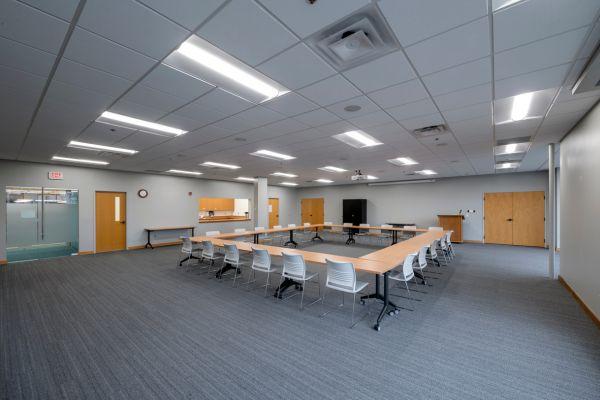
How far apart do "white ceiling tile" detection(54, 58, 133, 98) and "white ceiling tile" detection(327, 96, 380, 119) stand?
7.82 ft

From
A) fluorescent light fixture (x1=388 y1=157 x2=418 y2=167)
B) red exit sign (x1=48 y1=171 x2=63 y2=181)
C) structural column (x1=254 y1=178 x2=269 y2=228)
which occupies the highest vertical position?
fluorescent light fixture (x1=388 y1=157 x2=418 y2=167)

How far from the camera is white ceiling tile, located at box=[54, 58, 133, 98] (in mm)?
2361

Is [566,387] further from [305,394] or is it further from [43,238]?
[43,238]

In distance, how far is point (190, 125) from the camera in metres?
4.01

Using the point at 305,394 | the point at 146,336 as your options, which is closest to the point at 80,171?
the point at 146,336

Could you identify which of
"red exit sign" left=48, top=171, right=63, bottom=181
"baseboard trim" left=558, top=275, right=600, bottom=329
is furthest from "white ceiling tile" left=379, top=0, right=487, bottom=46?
"red exit sign" left=48, top=171, right=63, bottom=181

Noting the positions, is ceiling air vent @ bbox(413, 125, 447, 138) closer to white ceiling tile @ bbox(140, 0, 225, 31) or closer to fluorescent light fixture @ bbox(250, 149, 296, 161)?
fluorescent light fixture @ bbox(250, 149, 296, 161)

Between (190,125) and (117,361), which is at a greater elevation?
(190,125)

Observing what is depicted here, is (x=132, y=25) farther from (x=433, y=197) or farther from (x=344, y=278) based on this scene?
(x=433, y=197)

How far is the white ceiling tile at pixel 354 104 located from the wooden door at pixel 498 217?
965cm

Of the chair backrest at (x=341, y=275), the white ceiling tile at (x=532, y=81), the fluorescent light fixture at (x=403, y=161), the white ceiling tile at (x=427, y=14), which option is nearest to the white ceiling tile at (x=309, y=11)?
the white ceiling tile at (x=427, y=14)

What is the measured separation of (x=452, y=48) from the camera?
207cm

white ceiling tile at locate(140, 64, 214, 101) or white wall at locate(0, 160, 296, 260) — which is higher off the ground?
white ceiling tile at locate(140, 64, 214, 101)

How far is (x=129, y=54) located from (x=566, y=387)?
15.5 ft
